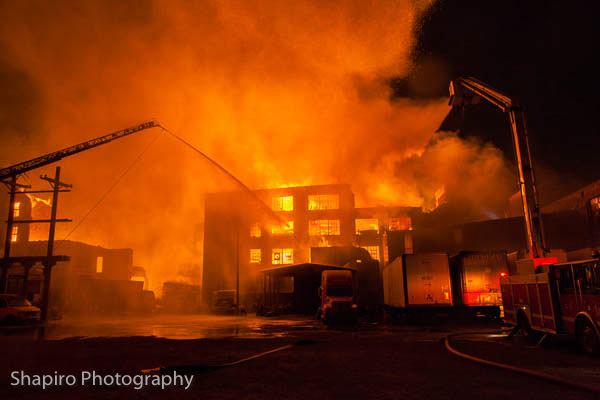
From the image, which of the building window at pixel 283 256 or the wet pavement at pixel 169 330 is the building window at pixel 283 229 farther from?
the wet pavement at pixel 169 330

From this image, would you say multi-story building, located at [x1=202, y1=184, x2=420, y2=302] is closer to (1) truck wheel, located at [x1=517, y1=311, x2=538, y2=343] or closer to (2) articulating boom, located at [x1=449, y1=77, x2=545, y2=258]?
(2) articulating boom, located at [x1=449, y1=77, x2=545, y2=258]

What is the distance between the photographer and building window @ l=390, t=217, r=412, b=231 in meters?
57.6

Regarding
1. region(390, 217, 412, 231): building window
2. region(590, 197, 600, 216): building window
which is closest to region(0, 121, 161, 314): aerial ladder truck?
region(390, 217, 412, 231): building window

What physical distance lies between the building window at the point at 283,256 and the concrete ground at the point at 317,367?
40.5 metres

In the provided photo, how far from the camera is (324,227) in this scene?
56406 mm

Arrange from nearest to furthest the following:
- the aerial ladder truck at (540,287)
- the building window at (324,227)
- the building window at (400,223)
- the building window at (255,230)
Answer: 1. the aerial ladder truck at (540,287)
2. the building window at (324,227)
3. the building window at (255,230)
4. the building window at (400,223)

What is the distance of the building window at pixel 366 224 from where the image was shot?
5811 cm

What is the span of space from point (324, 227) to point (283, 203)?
22.5 ft

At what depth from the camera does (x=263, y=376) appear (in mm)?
7930

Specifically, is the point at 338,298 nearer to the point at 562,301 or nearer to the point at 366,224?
the point at 562,301

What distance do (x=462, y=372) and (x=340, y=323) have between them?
15.1 metres

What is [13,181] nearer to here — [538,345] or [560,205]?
[538,345]

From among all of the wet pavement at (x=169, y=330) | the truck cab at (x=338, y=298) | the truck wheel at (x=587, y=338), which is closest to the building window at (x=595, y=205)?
the truck cab at (x=338, y=298)

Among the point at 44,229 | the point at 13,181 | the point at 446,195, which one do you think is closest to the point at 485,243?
the point at 446,195
